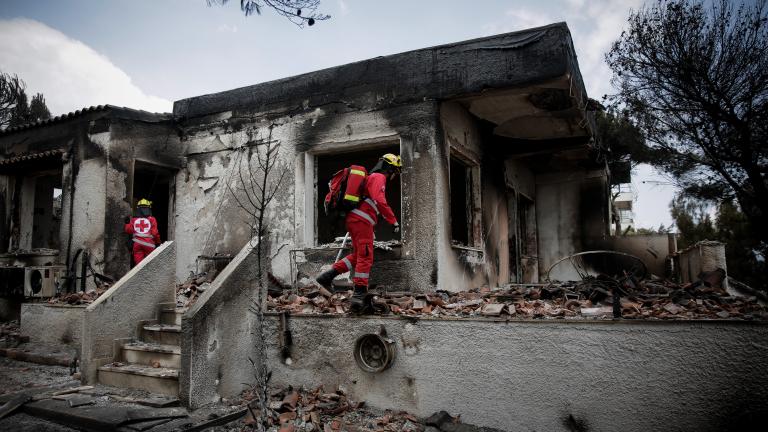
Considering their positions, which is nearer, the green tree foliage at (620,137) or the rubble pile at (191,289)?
the rubble pile at (191,289)

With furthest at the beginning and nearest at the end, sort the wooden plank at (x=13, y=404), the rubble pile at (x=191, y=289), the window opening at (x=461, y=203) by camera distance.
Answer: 1. the window opening at (x=461, y=203)
2. the rubble pile at (x=191, y=289)
3. the wooden plank at (x=13, y=404)

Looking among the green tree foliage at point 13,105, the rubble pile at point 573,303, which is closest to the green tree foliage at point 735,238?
the rubble pile at point 573,303

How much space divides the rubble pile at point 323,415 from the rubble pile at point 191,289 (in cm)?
245

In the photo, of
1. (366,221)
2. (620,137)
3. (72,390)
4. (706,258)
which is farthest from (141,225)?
(620,137)

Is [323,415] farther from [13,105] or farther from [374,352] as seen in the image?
[13,105]

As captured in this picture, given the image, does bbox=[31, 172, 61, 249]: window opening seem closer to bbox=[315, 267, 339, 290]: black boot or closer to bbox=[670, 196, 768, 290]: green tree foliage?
bbox=[315, 267, 339, 290]: black boot

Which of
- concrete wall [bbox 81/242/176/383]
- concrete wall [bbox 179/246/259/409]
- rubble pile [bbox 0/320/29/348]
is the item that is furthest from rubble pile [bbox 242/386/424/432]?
rubble pile [bbox 0/320/29/348]

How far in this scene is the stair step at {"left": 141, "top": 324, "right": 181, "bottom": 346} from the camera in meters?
6.08

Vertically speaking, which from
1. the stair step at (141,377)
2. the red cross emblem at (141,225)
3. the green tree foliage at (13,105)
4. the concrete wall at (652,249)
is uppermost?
the green tree foliage at (13,105)

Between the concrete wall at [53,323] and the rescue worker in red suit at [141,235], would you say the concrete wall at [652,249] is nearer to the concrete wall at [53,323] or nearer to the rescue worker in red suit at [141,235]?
the rescue worker in red suit at [141,235]

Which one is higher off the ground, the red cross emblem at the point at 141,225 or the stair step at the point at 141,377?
the red cross emblem at the point at 141,225

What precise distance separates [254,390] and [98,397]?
1645 millimetres

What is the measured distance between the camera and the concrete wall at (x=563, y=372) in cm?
374

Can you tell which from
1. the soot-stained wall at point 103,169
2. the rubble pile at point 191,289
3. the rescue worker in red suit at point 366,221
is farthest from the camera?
the soot-stained wall at point 103,169
